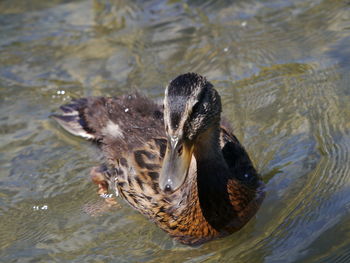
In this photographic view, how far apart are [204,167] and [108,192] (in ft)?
4.38

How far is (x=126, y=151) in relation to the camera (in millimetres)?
5895

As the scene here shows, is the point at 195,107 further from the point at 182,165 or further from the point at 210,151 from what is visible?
the point at 210,151

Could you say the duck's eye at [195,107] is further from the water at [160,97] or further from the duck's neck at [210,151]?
the water at [160,97]

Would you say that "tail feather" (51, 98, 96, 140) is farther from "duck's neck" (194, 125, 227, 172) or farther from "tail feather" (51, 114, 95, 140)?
"duck's neck" (194, 125, 227, 172)

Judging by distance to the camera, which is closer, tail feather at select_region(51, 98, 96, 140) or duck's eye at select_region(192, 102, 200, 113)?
duck's eye at select_region(192, 102, 200, 113)

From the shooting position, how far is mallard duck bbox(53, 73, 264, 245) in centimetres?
464

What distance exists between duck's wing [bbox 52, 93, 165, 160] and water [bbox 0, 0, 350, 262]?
20 centimetres

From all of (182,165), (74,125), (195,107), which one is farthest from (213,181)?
(74,125)

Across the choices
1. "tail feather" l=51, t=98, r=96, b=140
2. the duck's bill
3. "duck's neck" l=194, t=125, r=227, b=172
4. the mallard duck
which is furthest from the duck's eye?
"tail feather" l=51, t=98, r=96, b=140

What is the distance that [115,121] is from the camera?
247 inches

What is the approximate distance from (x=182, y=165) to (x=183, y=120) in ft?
1.27

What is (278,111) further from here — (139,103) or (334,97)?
(139,103)

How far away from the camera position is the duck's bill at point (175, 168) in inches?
183

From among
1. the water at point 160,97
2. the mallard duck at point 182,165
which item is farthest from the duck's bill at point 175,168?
the water at point 160,97
